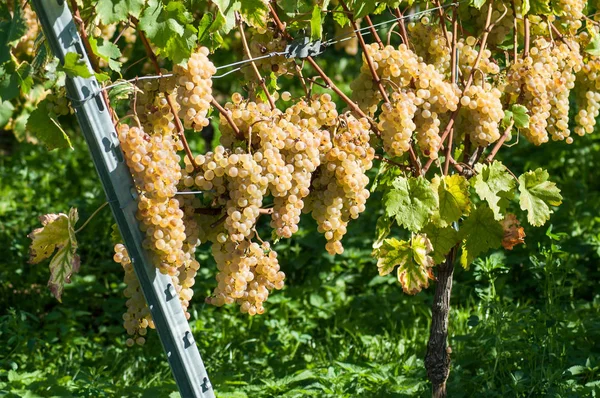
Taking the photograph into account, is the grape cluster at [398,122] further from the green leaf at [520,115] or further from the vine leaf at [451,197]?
the green leaf at [520,115]

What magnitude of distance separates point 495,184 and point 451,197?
0.16m

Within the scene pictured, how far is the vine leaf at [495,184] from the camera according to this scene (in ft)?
8.89

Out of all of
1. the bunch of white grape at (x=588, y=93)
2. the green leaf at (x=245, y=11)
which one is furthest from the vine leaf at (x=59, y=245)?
the bunch of white grape at (x=588, y=93)

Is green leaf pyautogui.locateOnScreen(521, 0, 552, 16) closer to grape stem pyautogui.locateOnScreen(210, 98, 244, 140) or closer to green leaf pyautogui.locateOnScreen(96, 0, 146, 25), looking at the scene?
grape stem pyautogui.locateOnScreen(210, 98, 244, 140)

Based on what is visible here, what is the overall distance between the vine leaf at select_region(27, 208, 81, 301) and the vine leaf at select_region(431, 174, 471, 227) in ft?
3.52

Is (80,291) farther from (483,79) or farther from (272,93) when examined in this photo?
(483,79)

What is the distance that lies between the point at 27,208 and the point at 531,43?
352 cm

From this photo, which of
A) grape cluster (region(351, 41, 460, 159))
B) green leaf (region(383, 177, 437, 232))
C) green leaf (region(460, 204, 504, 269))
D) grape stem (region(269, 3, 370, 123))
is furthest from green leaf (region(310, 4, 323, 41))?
green leaf (region(460, 204, 504, 269))

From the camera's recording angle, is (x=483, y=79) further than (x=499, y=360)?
No

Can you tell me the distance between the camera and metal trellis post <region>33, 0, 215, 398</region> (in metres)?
2.02

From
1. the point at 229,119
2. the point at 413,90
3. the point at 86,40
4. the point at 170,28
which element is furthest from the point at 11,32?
the point at 413,90

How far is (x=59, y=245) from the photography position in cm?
233

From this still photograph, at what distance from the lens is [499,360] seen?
3.35 metres

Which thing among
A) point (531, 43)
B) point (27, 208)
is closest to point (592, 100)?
point (531, 43)
